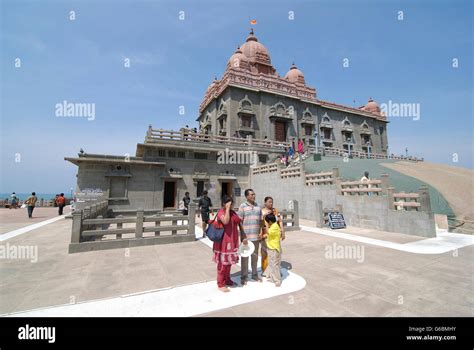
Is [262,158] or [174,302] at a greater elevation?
[262,158]

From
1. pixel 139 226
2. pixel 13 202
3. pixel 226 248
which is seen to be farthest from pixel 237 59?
pixel 13 202

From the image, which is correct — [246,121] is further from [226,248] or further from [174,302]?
[174,302]

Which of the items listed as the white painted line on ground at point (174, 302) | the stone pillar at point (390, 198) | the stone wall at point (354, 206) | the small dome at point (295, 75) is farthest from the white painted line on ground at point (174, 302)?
the small dome at point (295, 75)

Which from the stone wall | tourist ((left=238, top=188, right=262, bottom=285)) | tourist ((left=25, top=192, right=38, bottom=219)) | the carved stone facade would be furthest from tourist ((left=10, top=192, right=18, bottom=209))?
tourist ((left=238, top=188, right=262, bottom=285))

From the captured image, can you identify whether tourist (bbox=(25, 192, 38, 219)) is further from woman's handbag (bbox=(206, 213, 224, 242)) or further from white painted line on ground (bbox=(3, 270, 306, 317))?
woman's handbag (bbox=(206, 213, 224, 242))

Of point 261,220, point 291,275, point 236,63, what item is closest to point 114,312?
point 261,220

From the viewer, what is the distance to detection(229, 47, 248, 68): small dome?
28.8m

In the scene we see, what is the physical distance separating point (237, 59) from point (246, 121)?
9.59 meters

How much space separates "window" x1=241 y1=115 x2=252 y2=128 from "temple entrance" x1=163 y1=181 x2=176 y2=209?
12.6m

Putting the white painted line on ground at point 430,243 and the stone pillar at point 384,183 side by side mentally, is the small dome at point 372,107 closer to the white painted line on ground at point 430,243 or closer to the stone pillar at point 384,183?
the stone pillar at point 384,183

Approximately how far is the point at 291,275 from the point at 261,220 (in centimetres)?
140

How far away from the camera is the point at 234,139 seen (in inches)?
846

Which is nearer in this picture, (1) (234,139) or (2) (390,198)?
(2) (390,198)
